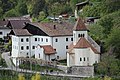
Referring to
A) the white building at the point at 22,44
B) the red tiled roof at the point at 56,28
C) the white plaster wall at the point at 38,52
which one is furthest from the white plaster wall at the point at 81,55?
the white building at the point at 22,44

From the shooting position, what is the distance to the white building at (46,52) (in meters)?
57.6

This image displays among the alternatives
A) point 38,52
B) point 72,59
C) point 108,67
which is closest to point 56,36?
point 38,52

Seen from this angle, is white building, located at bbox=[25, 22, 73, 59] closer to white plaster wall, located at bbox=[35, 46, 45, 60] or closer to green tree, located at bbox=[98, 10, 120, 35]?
white plaster wall, located at bbox=[35, 46, 45, 60]

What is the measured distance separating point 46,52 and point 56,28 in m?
3.51

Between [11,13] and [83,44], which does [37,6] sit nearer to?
[11,13]

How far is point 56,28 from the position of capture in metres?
59.5

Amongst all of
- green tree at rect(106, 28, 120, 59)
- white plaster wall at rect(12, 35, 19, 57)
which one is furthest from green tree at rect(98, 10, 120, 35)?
white plaster wall at rect(12, 35, 19, 57)

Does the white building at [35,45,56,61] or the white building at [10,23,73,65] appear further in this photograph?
the white building at [10,23,73,65]

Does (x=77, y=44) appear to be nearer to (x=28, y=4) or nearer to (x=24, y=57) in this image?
(x=24, y=57)

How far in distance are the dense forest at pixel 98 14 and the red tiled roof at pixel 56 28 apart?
2.78 meters

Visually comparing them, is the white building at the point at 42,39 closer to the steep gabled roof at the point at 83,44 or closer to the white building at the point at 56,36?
the white building at the point at 56,36

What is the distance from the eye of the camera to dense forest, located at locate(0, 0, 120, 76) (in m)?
52.7

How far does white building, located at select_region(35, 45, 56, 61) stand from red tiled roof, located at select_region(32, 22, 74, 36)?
1660 millimetres

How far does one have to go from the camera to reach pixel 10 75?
55.6 meters
